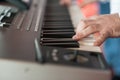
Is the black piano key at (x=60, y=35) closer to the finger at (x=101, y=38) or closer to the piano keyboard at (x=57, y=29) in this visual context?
the piano keyboard at (x=57, y=29)

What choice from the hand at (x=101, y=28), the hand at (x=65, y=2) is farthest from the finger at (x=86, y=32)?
the hand at (x=65, y=2)

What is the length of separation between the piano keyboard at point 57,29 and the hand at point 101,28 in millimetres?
45

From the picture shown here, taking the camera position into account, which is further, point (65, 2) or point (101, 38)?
point (65, 2)

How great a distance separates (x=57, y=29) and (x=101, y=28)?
0.17 m

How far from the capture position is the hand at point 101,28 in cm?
81

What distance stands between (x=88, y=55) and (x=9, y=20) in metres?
0.37

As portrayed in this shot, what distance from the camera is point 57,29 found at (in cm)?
94

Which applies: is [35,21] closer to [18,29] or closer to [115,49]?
[18,29]

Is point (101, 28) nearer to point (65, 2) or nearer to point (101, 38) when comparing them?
point (101, 38)

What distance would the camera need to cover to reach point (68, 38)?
2.76ft

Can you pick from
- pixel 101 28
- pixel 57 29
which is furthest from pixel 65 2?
pixel 101 28

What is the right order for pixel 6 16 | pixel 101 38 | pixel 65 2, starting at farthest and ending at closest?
pixel 65 2 → pixel 6 16 → pixel 101 38

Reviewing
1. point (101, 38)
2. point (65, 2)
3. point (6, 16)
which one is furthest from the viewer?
point (65, 2)

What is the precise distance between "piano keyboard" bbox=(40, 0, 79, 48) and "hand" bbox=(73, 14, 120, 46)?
0.05 meters
